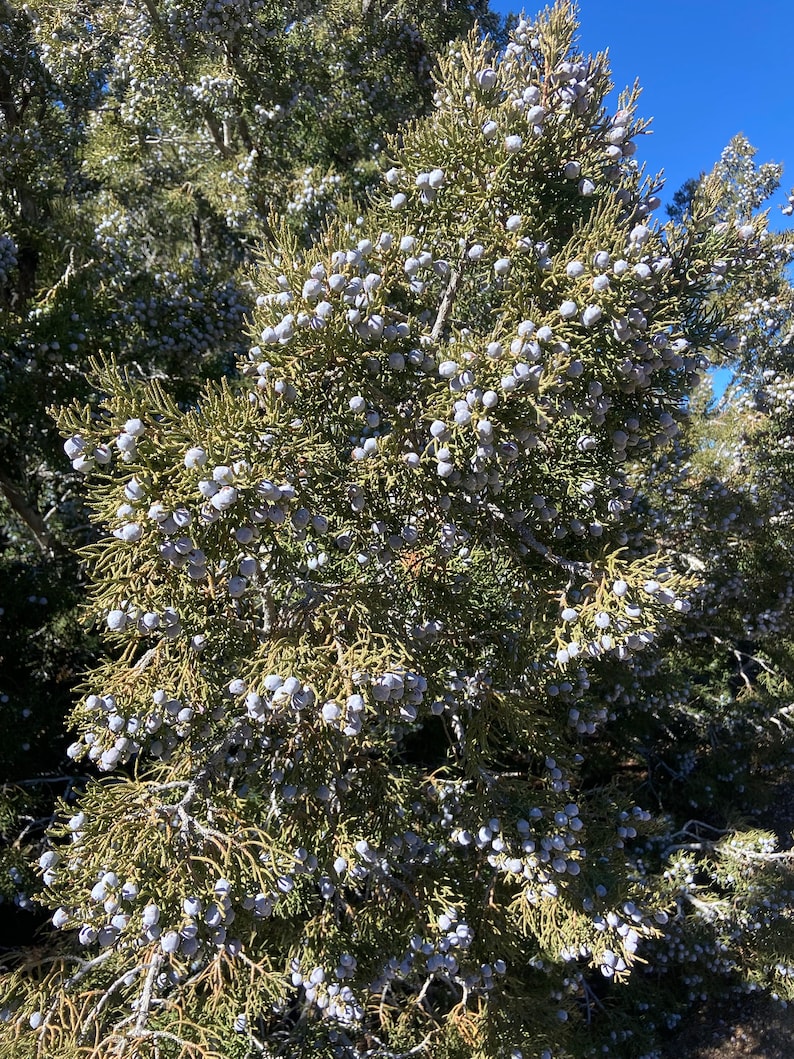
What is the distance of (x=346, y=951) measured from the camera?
10.1ft

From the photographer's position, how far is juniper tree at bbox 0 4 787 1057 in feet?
6.68

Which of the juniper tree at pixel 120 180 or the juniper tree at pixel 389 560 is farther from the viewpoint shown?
the juniper tree at pixel 120 180

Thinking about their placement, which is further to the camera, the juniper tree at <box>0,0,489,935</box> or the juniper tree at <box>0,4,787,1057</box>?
the juniper tree at <box>0,0,489,935</box>

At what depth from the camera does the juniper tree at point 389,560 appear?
2.04m

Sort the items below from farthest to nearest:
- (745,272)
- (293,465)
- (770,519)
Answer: (770,519) → (745,272) → (293,465)

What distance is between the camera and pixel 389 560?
256cm

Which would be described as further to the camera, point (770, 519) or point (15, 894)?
point (770, 519)

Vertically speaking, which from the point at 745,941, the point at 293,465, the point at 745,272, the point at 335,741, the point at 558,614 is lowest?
the point at 745,941

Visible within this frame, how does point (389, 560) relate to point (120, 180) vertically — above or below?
below

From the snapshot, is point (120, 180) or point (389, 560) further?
point (120, 180)

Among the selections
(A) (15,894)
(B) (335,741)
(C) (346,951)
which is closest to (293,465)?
(B) (335,741)

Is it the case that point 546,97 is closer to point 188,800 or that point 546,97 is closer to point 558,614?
point 558,614

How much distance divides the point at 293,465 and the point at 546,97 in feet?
5.52

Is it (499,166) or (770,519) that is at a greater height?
(499,166)
